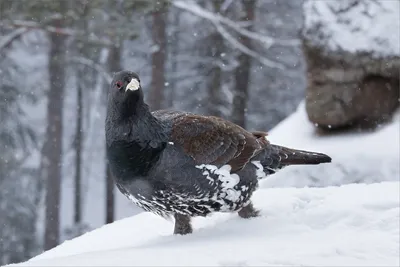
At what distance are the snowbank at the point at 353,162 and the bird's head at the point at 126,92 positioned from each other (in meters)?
3.95

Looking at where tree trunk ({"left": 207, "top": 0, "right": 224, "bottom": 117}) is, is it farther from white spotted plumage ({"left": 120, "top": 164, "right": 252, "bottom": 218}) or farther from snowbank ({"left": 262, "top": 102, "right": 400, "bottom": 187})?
white spotted plumage ({"left": 120, "top": 164, "right": 252, "bottom": 218})

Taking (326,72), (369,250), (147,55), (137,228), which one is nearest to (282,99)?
(147,55)

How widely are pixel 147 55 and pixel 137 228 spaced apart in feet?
53.3

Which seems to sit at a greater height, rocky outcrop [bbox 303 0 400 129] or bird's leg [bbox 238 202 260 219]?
rocky outcrop [bbox 303 0 400 129]

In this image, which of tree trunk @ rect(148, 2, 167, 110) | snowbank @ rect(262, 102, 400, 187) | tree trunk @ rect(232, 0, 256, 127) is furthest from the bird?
tree trunk @ rect(232, 0, 256, 127)

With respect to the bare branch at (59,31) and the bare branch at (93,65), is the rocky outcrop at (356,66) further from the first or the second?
the bare branch at (93,65)

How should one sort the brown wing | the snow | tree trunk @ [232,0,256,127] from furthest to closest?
tree trunk @ [232,0,256,127] → the snow → the brown wing

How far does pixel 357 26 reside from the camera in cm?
992

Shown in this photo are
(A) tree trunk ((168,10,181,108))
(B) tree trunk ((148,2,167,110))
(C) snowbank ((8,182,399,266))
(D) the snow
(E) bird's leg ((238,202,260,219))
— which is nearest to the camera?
(C) snowbank ((8,182,399,266))

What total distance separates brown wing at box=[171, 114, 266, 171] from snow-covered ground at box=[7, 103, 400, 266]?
54 cm

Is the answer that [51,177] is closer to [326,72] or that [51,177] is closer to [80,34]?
[80,34]

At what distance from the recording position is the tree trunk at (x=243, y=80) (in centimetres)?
1677

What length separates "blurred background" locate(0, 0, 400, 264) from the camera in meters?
9.84

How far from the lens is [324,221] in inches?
204
